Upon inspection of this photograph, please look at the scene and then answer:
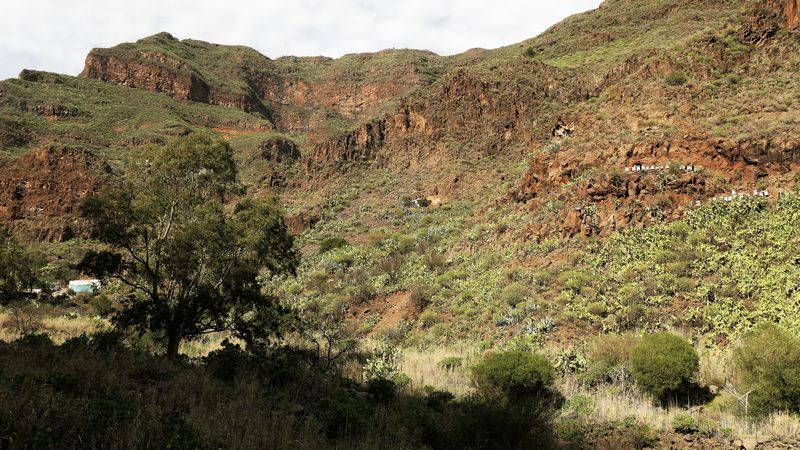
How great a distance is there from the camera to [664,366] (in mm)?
9586

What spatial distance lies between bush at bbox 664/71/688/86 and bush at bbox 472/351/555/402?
24019mm

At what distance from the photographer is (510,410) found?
7.16 metres

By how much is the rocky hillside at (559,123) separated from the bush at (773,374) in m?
10.4

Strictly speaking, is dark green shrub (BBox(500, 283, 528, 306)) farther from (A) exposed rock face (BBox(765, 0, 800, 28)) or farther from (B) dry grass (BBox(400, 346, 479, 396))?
(A) exposed rock face (BBox(765, 0, 800, 28))

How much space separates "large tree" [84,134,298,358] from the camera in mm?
11406

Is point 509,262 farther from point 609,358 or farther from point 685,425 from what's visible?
point 685,425

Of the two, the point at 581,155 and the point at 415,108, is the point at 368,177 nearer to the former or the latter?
the point at 415,108

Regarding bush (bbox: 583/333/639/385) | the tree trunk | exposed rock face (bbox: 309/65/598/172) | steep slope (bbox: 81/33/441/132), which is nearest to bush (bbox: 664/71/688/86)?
exposed rock face (bbox: 309/65/598/172)

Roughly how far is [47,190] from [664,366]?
63793 millimetres

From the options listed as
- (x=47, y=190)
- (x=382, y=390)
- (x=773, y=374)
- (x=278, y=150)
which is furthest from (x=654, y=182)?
(x=278, y=150)

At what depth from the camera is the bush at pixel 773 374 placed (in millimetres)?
8156

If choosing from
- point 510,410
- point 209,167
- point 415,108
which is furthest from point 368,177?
point 510,410

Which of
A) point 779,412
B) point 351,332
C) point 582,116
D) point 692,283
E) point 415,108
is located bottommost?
point 351,332

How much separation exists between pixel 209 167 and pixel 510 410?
33.5 feet
